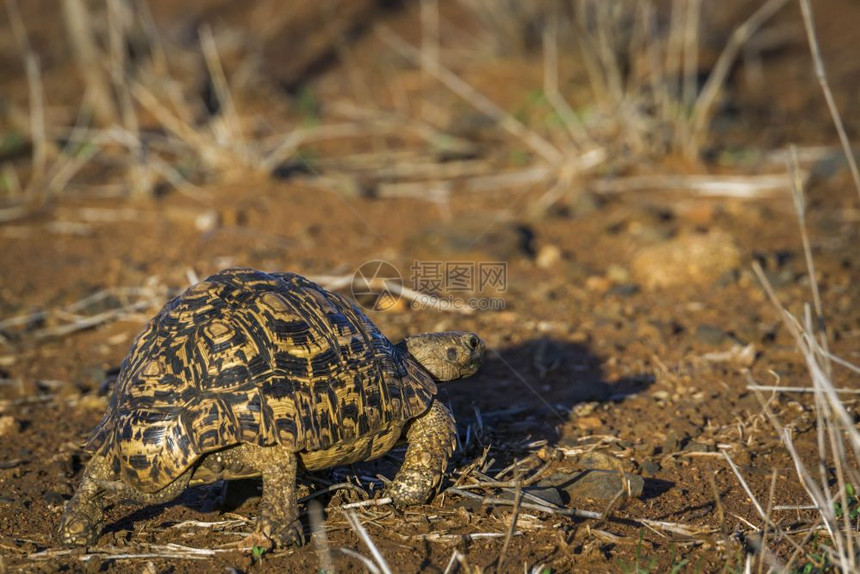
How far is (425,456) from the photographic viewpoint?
3.32 metres

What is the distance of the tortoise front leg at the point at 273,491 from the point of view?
3.04m

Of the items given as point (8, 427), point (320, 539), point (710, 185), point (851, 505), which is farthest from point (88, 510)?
point (710, 185)

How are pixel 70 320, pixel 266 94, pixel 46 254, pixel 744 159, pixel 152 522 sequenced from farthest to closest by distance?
pixel 266 94, pixel 744 159, pixel 46 254, pixel 70 320, pixel 152 522

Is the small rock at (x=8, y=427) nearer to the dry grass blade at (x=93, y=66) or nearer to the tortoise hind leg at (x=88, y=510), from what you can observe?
the tortoise hind leg at (x=88, y=510)

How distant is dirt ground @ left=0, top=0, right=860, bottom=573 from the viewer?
127 inches

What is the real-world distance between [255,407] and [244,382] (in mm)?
102

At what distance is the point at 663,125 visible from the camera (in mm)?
7660

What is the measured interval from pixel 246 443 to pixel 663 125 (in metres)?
5.66

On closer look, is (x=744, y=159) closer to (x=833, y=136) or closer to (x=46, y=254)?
(x=833, y=136)

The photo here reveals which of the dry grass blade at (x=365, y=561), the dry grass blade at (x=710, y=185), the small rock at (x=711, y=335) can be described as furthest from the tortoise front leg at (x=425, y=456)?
the dry grass blade at (x=710, y=185)

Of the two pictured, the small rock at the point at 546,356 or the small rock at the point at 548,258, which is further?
the small rock at the point at 548,258

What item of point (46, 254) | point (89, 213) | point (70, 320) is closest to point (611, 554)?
Result: point (70, 320)

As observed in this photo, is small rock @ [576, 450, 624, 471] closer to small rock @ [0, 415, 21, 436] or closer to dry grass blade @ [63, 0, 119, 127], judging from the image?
small rock @ [0, 415, 21, 436]

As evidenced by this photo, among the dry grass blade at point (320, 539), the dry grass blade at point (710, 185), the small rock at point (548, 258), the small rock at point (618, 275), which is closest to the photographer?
the dry grass blade at point (320, 539)
